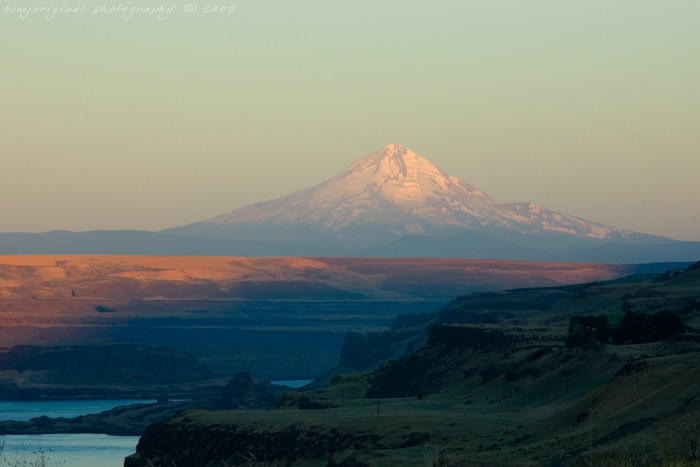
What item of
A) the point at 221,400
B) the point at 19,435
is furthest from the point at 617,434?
the point at 221,400

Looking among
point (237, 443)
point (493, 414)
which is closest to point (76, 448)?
point (237, 443)

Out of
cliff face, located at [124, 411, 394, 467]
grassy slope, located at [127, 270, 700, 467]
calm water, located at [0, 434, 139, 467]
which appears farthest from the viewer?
calm water, located at [0, 434, 139, 467]

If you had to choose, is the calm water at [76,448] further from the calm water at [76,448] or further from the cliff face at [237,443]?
the cliff face at [237,443]

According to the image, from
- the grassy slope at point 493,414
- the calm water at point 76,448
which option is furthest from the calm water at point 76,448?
the grassy slope at point 493,414

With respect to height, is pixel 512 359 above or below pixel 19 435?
above

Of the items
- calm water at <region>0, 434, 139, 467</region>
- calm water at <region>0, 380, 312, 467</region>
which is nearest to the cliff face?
calm water at <region>0, 380, 312, 467</region>

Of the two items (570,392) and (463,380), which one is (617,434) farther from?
(463,380)

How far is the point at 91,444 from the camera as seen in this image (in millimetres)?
162500

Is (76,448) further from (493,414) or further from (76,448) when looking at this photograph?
(493,414)

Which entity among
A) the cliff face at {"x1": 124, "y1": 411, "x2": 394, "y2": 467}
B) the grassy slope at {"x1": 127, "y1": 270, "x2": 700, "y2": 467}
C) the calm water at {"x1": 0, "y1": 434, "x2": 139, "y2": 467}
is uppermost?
the grassy slope at {"x1": 127, "y1": 270, "x2": 700, "y2": 467}

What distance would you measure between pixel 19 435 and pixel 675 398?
137147 mm

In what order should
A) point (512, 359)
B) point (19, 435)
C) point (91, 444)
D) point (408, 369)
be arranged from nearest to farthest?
point (512, 359) → point (408, 369) → point (91, 444) → point (19, 435)

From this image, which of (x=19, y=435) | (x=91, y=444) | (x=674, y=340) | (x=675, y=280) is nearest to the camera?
(x=674, y=340)

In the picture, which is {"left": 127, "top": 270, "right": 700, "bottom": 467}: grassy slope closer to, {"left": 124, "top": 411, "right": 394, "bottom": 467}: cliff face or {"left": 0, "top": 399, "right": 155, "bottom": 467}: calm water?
{"left": 124, "top": 411, "right": 394, "bottom": 467}: cliff face
